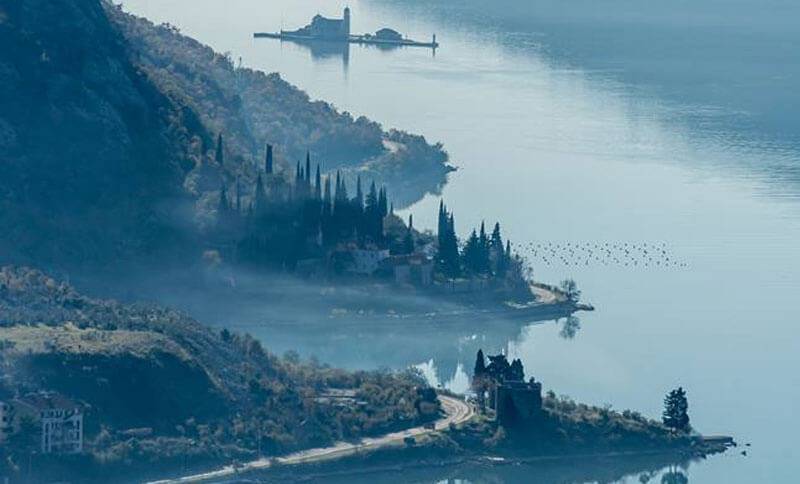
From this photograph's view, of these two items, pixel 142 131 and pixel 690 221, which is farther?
pixel 690 221

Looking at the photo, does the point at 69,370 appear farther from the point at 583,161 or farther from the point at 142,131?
the point at 583,161

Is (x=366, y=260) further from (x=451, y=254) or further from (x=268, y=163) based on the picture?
(x=268, y=163)

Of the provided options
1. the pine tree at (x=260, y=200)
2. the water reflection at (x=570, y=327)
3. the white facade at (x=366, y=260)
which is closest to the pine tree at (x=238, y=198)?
the pine tree at (x=260, y=200)

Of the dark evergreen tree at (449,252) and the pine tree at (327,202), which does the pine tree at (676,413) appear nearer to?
the dark evergreen tree at (449,252)

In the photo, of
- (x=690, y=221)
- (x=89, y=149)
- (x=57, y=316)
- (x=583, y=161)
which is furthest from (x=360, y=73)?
(x=57, y=316)

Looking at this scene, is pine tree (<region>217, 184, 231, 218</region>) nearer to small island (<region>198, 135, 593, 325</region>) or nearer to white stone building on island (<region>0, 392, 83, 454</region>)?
small island (<region>198, 135, 593, 325</region>)

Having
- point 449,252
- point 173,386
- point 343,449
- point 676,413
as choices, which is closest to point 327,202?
point 449,252
